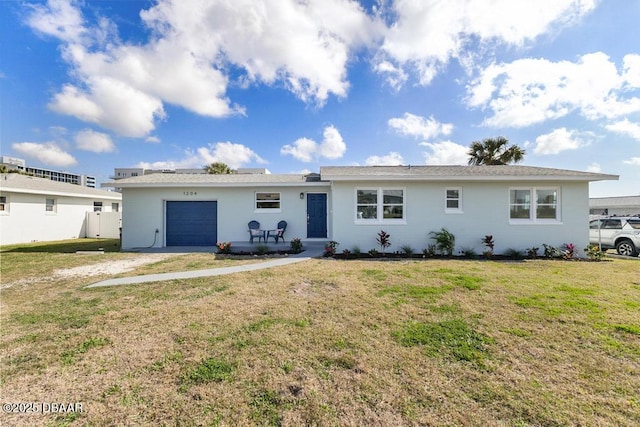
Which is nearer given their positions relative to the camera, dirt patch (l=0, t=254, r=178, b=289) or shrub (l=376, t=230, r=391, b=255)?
dirt patch (l=0, t=254, r=178, b=289)

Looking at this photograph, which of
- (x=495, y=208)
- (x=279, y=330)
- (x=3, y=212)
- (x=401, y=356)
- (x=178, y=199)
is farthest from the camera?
(x=3, y=212)

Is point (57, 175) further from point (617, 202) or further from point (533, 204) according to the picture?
point (617, 202)

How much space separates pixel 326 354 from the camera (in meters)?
3.06

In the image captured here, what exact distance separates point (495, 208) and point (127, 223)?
52.1 ft

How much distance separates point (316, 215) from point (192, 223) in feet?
19.4

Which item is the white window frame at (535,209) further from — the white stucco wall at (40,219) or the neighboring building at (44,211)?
the white stucco wall at (40,219)

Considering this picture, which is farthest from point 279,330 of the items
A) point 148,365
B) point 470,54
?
point 470,54

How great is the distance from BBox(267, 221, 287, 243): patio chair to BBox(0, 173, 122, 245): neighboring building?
483 inches

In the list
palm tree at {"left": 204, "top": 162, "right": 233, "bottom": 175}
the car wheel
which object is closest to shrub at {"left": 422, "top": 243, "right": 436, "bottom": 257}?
the car wheel

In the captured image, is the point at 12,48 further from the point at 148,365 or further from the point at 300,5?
the point at 148,365

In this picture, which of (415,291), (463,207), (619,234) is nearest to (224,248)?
(415,291)

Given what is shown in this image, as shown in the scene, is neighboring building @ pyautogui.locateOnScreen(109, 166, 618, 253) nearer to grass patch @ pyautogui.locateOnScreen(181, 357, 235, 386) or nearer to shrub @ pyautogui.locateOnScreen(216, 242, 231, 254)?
shrub @ pyautogui.locateOnScreen(216, 242, 231, 254)

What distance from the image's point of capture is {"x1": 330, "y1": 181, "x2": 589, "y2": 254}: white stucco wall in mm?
9812

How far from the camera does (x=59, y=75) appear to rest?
11281 millimetres
